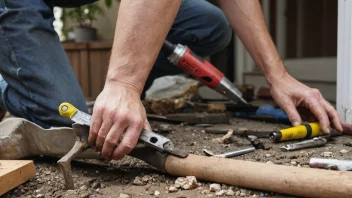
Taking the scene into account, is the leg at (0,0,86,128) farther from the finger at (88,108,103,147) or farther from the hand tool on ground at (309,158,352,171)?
the hand tool on ground at (309,158,352,171)

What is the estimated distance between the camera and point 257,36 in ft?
4.88

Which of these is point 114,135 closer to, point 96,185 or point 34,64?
point 96,185

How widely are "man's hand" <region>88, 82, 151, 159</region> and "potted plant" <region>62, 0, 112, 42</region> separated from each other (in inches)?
117

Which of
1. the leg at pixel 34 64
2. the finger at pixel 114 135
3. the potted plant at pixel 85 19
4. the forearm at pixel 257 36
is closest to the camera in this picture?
the finger at pixel 114 135

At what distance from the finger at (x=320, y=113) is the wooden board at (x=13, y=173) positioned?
3.08ft

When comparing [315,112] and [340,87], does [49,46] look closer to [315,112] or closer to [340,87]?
[315,112]

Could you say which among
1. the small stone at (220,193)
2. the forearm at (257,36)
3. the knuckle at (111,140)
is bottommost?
the small stone at (220,193)

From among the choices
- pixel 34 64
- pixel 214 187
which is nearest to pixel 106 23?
pixel 34 64

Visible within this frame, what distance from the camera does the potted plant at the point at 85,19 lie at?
3785 millimetres

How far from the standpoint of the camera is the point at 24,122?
118 centimetres

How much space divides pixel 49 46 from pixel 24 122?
311 millimetres

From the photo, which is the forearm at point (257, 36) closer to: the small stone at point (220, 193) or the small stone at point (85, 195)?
the small stone at point (220, 193)

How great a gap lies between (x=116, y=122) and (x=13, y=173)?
288 mm

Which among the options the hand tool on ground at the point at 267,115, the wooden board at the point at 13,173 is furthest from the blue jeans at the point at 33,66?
the hand tool on ground at the point at 267,115
